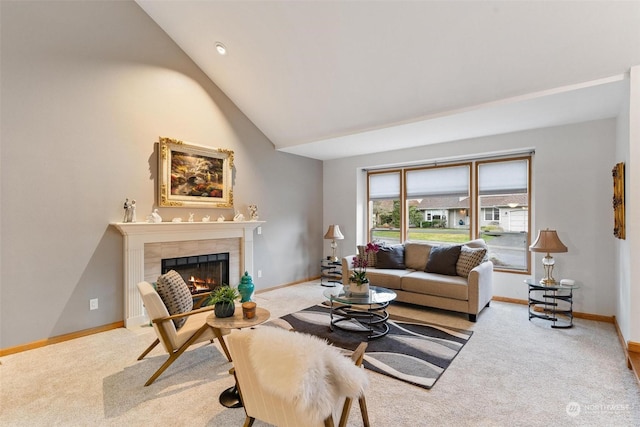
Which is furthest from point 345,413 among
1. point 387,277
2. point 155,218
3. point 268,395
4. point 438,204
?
point 438,204

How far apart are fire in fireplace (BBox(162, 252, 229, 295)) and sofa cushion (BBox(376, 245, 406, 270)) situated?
2.55 metres

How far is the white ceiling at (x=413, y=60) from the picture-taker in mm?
2797

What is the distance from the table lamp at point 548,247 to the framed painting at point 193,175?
4589 mm

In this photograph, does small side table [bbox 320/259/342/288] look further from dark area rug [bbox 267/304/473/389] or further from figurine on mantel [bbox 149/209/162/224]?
figurine on mantel [bbox 149/209/162/224]

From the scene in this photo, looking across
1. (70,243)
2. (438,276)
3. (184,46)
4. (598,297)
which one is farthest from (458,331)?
(184,46)

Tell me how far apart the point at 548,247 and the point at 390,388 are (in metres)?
3.03

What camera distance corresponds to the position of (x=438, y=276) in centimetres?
447

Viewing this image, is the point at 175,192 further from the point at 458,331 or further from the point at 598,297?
the point at 598,297

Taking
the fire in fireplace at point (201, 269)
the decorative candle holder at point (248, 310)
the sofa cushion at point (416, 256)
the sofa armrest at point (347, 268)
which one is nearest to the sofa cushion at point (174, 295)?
the decorative candle holder at point (248, 310)

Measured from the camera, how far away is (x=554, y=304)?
381cm

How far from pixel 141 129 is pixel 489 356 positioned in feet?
16.1

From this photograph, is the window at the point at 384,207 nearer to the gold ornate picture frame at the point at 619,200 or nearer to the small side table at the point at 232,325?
the gold ornate picture frame at the point at 619,200

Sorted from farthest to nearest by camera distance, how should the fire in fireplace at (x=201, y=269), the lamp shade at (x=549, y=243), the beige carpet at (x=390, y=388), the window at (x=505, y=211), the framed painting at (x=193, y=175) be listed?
the window at (x=505, y=211) → the fire in fireplace at (x=201, y=269) → the framed painting at (x=193, y=175) → the lamp shade at (x=549, y=243) → the beige carpet at (x=390, y=388)
